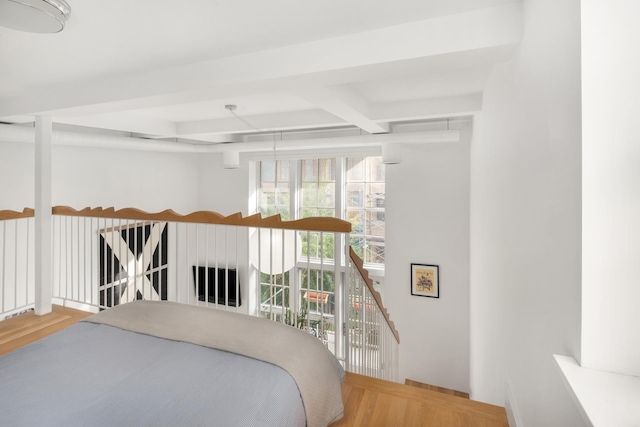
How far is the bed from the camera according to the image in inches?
43.1

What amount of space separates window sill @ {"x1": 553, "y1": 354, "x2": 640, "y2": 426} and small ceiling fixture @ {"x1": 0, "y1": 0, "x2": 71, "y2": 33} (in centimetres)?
208

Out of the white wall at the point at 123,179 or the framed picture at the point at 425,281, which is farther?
the framed picture at the point at 425,281

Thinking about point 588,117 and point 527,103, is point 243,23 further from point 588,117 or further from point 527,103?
point 588,117

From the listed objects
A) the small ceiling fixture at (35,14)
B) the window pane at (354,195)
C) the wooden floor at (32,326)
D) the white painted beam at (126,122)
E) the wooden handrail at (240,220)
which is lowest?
the wooden floor at (32,326)

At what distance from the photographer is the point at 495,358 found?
2107 mm

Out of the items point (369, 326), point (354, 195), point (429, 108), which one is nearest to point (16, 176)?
point (369, 326)

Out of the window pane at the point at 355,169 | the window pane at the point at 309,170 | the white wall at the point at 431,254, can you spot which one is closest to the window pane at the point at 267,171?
the window pane at the point at 309,170

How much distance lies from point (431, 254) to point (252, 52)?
3.59 m

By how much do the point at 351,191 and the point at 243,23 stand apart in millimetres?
→ 3976

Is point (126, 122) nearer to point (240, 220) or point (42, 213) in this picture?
point (42, 213)

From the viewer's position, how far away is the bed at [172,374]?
1094mm

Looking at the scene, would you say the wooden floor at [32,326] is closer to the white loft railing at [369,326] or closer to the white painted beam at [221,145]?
the white painted beam at [221,145]

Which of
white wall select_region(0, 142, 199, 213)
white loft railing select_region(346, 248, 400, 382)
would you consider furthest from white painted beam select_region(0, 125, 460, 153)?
white loft railing select_region(346, 248, 400, 382)

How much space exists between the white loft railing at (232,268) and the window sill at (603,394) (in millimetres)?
1017
